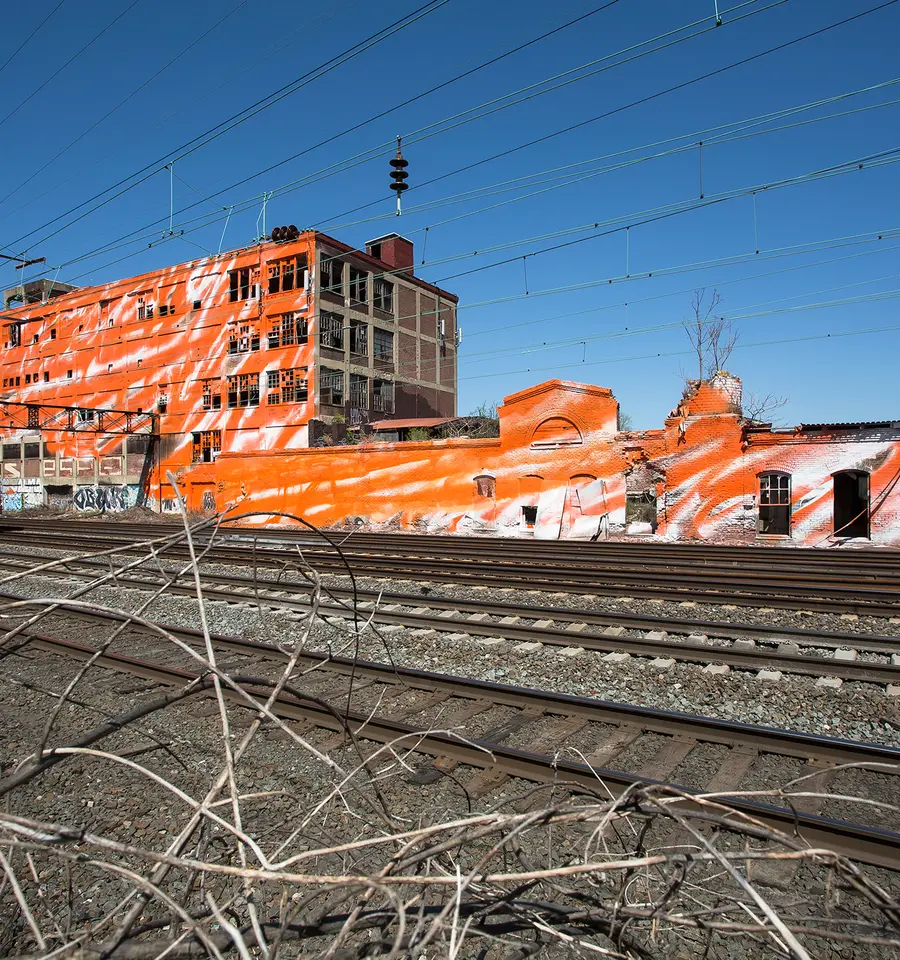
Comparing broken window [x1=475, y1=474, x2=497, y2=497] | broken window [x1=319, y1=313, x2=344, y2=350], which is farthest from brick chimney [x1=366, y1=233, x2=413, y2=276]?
broken window [x1=475, y1=474, x2=497, y2=497]

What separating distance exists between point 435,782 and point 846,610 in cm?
863

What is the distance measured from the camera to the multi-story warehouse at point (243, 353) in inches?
1566

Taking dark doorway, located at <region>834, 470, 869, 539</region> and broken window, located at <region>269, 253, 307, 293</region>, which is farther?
broken window, located at <region>269, 253, 307, 293</region>

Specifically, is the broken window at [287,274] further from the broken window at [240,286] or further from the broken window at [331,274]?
the broken window at [240,286]

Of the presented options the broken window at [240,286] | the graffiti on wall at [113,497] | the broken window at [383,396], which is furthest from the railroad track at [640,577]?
the broken window at [240,286]

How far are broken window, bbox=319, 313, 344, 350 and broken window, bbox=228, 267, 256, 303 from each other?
523cm

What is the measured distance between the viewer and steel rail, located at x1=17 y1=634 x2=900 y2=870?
3.81m

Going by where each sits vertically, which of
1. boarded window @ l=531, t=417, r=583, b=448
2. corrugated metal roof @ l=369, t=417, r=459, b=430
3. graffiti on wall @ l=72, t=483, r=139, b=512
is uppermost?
corrugated metal roof @ l=369, t=417, r=459, b=430

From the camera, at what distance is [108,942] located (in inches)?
59.9

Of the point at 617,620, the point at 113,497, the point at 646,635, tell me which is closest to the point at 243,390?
the point at 113,497

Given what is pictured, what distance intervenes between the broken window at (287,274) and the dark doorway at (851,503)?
29911 millimetres

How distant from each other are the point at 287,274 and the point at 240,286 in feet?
12.7

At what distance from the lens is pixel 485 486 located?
26219 mm

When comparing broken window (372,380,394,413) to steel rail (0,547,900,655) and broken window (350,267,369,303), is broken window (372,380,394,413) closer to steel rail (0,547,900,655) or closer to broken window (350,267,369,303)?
broken window (350,267,369,303)
